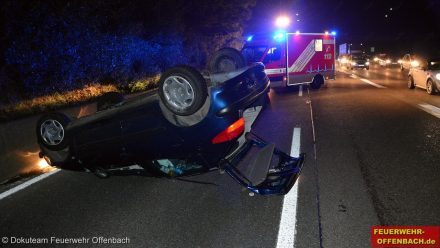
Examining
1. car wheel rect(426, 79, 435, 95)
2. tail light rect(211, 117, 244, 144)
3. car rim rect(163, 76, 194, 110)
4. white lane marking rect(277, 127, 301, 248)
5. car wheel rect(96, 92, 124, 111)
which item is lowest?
white lane marking rect(277, 127, 301, 248)

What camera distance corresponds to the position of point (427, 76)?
13.8 m

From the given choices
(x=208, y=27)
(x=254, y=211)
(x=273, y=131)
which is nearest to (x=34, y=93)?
(x=273, y=131)

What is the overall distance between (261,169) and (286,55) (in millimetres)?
11502

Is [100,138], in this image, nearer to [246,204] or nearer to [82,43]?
[246,204]

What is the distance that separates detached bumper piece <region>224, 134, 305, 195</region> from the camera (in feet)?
14.6

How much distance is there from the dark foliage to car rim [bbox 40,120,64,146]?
4528mm

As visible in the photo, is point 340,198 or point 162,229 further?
point 340,198

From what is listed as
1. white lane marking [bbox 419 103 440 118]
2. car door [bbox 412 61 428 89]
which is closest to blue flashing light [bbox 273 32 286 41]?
car door [bbox 412 61 428 89]

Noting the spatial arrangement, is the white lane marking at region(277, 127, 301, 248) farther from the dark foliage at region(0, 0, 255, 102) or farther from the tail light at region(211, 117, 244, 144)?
the dark foliage at region(0, 0, 255, 102)

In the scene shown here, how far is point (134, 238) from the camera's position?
12.8 feet

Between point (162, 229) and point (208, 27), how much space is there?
23307mm

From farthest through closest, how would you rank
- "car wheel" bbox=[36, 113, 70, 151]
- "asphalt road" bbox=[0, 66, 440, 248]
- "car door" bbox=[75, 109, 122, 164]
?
1. "car wheel" bbox=[36, 113, 70, 151]
2. "car door" bbox=[75, 109, 122, 164]
3. "asphalt road" bbox=[0, 66, 440, 248]

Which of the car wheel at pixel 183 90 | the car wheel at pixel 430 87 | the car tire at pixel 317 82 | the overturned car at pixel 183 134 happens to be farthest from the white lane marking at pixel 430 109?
the car wheel at pixel 183 90

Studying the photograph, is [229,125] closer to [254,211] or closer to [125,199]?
[254,211]
